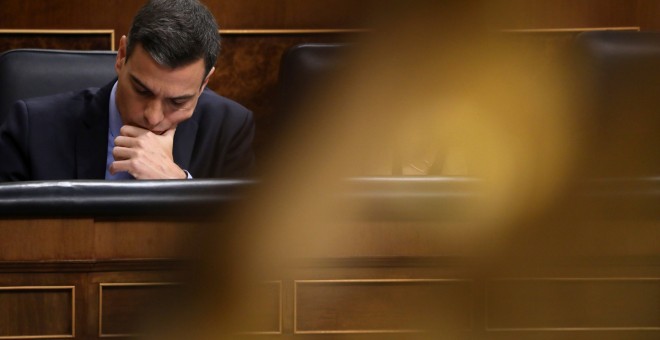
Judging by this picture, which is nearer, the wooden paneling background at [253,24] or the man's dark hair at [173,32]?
the man's dark hair at [173,32]

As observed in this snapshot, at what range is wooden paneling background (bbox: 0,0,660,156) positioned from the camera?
144 cm

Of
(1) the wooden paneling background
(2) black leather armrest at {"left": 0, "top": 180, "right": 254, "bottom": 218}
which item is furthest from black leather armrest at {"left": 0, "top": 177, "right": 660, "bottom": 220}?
(1) the wooden paneling background

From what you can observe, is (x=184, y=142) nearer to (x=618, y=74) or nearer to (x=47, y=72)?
(x=47, y=72)

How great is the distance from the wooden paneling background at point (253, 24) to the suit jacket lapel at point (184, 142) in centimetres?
43

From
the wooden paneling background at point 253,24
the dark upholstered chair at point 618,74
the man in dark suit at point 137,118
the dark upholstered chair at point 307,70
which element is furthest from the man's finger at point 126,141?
the dark upholstered chair at point 618,74

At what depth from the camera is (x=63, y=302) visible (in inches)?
23.2

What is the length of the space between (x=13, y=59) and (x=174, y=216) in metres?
0.66

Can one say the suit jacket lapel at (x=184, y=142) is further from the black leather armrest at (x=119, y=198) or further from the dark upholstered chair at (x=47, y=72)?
the black leather armrest at (x=119, y=198)

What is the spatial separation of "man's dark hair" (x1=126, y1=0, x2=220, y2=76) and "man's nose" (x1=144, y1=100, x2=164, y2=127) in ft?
0.16

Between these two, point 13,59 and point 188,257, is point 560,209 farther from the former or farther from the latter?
point 13,59

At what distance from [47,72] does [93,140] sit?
0.24 metres

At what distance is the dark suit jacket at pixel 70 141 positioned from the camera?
958mm

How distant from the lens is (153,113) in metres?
0.93

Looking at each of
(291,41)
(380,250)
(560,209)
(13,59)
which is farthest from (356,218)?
(291,41)
